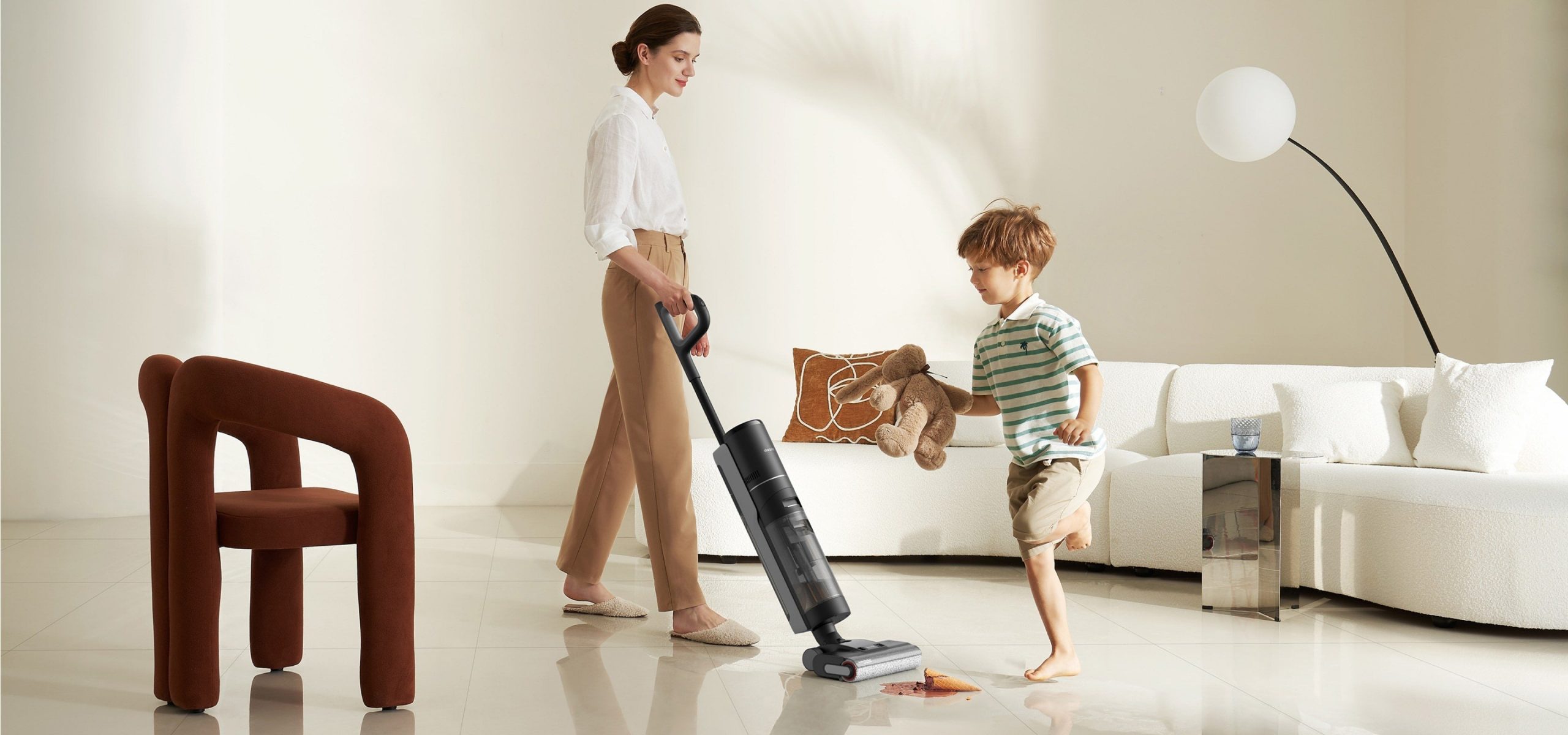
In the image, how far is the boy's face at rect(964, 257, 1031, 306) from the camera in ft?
7.57

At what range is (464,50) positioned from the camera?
478 centimetres

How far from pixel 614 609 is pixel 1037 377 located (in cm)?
120

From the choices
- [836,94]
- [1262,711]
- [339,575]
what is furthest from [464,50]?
[1262,711]

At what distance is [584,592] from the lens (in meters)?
2.84

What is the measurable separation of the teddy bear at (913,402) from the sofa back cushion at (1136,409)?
1668 mm

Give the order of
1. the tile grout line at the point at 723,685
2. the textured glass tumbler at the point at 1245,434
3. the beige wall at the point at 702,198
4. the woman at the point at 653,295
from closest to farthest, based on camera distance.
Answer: the tile grout line at the point at 723,685 < the woman at the point at 653,295 < the textured glass tumbler at the point at 1245,434 < the beige wall at the point at 702,198

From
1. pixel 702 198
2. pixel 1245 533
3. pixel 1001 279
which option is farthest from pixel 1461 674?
pixel 702 198

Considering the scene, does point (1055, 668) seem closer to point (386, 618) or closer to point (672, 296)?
point (672, 296)

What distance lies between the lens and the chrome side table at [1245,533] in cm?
287

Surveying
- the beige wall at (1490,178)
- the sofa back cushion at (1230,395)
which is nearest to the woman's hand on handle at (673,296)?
the sofa back cushion at (1230,395)

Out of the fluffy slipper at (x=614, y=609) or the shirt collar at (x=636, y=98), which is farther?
the fluffy slipper at (x=614, y=609)

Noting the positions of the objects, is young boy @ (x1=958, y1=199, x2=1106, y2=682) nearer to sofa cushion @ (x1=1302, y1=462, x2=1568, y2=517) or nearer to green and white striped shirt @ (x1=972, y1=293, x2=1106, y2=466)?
green and white striped shirt @ (x1=972, y1=293, x2=1106, y2=466)

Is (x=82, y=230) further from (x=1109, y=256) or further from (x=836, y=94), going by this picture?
(x=1109, y=256)

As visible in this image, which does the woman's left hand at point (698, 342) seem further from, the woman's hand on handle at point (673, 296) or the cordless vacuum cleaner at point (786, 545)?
the cordless vacuum cleaner at point (786, 545)
